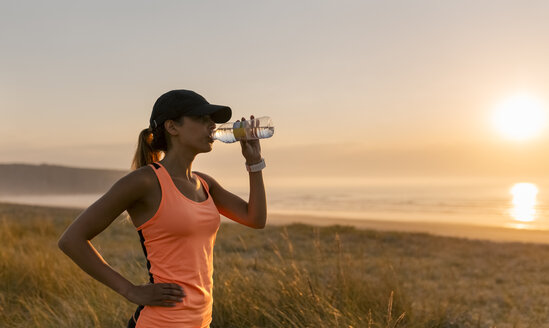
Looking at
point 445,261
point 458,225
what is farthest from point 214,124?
point 458,225

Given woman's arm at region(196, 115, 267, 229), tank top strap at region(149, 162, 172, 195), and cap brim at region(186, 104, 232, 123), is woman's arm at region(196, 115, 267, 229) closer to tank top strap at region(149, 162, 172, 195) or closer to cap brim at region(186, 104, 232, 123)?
cap brim at region(186, 104, 232, 123)

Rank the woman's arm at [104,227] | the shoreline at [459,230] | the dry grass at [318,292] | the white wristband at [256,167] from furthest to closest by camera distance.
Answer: the shoreline at [459,230] → the dry grass at [318,292] → the white wristband at [256,167] → the woman's arm at [104,227]

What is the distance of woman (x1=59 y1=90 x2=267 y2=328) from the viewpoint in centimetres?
215

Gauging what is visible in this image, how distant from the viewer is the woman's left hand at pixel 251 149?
8.45 feet

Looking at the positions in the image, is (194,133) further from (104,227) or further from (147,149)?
(104,227)

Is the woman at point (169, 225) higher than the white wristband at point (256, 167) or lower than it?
lower

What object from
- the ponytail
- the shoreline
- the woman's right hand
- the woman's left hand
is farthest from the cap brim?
the shoreline

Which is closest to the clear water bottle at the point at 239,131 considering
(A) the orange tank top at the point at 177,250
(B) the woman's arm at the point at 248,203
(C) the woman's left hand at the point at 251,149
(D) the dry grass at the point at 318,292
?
(C) the woman's left hand at the point at 251,149

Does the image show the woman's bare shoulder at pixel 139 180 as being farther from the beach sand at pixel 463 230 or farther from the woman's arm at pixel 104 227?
the beach sand at pixel 463 230

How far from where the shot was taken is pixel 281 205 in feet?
114

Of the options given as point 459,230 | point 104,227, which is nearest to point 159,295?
point 104,227

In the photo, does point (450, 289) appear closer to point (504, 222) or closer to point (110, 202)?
point (110, 202)

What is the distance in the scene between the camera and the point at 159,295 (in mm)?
2143

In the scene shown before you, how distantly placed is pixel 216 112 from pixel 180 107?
0.18 meters
